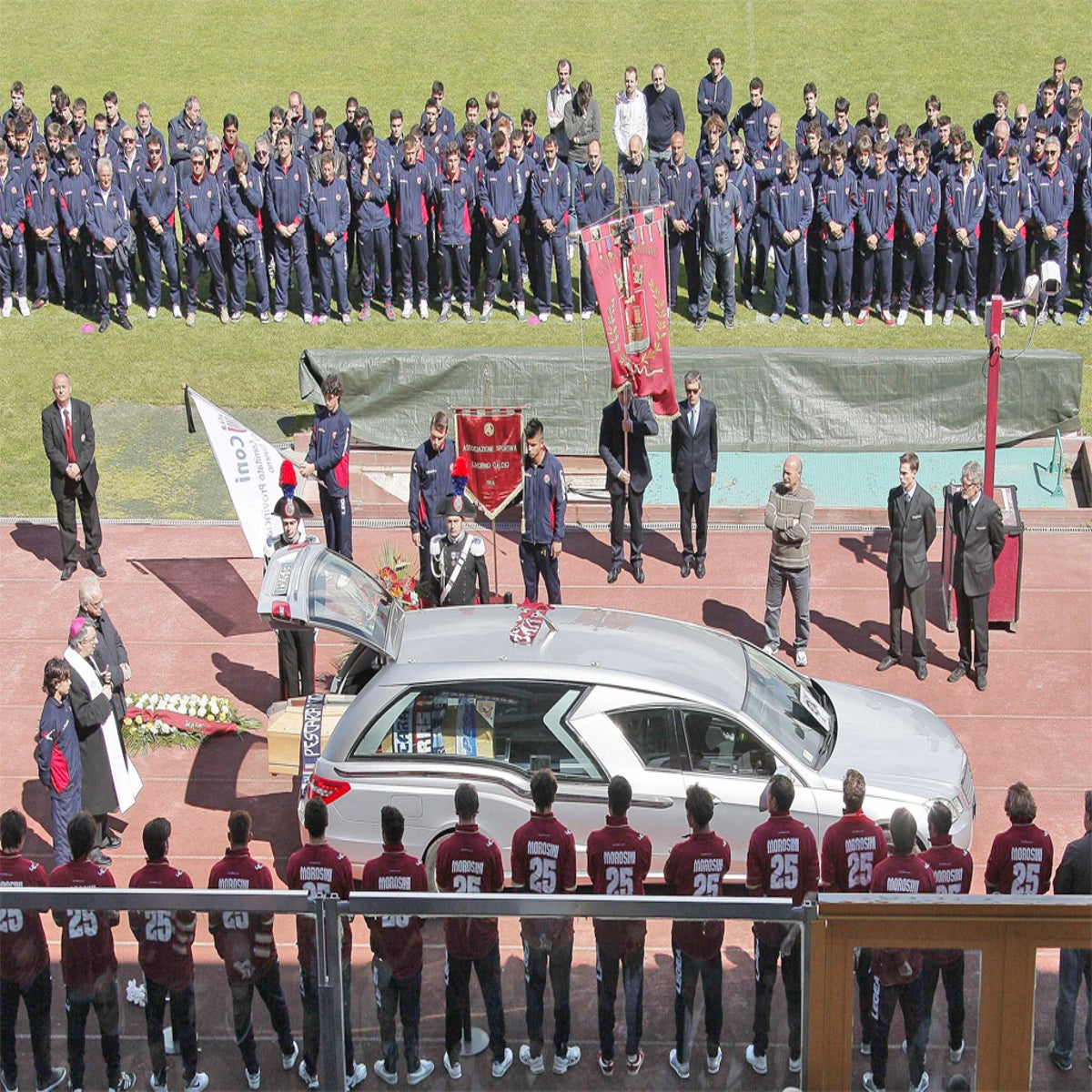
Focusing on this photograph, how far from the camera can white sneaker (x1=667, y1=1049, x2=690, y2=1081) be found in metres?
7.36

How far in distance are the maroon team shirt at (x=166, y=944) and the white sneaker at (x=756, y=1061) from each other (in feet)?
8.04

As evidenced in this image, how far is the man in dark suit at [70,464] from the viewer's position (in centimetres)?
1508

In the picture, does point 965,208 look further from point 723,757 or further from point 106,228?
point 723,757

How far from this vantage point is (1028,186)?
20.0 metres

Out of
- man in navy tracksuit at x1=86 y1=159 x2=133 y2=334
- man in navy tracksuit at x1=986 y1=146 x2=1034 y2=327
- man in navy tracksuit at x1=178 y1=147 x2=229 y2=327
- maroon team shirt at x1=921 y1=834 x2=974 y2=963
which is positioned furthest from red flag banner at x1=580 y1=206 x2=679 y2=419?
maroon team shirt at x1=921 y1=834 x2=974 y2=963

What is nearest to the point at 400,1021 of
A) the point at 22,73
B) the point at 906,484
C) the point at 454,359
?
the point at 906,484

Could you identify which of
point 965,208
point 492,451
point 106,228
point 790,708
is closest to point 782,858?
point 790,708

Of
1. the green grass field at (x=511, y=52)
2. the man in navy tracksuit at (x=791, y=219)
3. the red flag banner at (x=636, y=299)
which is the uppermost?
the green grass field at (x=511, y=52)

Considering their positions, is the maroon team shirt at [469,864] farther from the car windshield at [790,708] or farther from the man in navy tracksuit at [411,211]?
the man in navy tracksuit at [411,211]

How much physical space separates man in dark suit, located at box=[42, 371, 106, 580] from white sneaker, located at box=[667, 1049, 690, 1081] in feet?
31.1

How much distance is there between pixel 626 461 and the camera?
15.1 m

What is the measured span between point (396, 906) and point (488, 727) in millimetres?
3159

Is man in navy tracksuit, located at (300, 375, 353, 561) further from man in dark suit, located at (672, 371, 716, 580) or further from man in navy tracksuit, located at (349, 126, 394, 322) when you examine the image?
man in navy tracksuit, located at (349, 126, 394, 322)

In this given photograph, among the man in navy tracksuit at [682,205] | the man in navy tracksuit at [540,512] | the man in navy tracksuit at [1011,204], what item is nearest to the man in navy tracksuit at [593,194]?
the man in navy tracksuit at [682,205]
